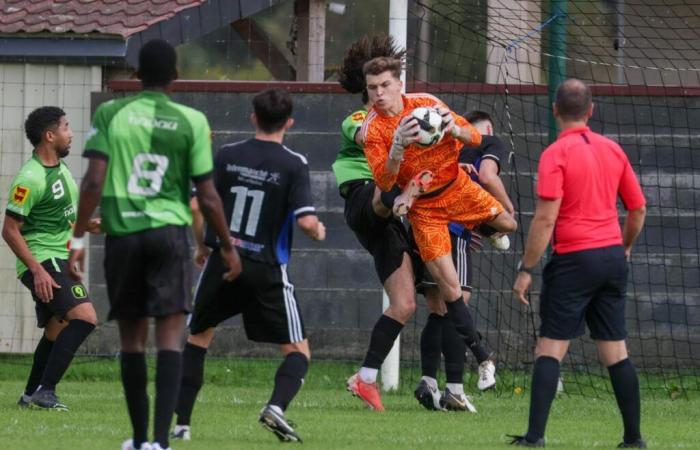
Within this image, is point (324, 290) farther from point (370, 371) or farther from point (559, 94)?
point (559, 94)

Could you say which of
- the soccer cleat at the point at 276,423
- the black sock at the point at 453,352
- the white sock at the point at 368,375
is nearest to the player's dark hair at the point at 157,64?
the soccer cleat at the point at 276,423

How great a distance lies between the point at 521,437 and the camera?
7230mm

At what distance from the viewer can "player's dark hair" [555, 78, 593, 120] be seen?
701 centimetres

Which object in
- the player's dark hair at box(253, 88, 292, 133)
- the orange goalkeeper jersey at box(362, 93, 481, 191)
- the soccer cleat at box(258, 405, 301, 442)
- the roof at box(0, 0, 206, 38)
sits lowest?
the soccer cleat at box(258, 405, 301, 442)

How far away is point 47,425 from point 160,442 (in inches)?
80.3

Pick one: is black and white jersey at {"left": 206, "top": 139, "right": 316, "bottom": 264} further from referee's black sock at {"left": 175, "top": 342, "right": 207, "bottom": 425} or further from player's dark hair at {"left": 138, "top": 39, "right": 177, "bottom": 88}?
player's dark hair at {"left": 138, "top": 39, "right": 177, "bottom": 88}

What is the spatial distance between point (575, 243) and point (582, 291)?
238 millimetres

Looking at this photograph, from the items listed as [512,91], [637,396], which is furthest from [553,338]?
[512,91]

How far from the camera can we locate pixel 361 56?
9.46 m

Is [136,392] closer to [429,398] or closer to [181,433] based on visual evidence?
[181,433]

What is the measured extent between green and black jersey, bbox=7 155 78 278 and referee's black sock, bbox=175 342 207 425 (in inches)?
93.1

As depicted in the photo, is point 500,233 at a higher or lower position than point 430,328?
higher

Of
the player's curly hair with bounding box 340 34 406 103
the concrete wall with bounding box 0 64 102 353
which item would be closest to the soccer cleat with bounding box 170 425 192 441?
the player's curly hair with bounding box 340 34 406 103

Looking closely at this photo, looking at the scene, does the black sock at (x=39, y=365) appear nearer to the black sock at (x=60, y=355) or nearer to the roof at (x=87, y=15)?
the black sock at (x=60, y=355)
